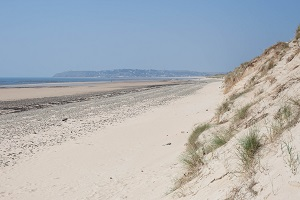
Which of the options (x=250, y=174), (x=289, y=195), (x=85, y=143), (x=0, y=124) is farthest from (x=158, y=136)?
(x=0, y=124)

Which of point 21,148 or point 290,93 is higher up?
point 290,93

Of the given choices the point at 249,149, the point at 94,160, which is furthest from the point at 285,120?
the point at 94,160

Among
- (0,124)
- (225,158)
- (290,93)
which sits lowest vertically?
(0,124)

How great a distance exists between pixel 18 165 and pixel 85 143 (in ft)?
10.1

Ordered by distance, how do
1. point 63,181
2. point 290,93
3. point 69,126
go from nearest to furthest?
point 290,93, point 63,181, point 69,126

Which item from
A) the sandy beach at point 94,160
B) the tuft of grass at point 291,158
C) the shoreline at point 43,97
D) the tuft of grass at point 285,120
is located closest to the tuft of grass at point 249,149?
the tuft of grass at point 285,120

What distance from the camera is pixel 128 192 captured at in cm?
720

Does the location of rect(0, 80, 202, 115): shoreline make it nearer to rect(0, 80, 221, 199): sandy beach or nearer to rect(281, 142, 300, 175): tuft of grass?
rect(0, 80, 221, 199): sandy beach

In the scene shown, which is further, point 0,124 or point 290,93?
point 0,124

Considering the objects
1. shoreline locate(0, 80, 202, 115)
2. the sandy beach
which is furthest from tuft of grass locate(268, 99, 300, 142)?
shoreline locate(0, 80, 202, 115)

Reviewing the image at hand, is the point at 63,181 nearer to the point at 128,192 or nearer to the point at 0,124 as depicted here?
the point at 128,192

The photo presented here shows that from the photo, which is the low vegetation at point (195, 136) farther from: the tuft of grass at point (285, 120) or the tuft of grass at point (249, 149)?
the tuft of grass at point (249, 149)

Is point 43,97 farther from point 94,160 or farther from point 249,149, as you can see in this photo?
point 249,149

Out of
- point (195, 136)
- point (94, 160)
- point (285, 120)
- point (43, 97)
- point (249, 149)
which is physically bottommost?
point (43, 97)
